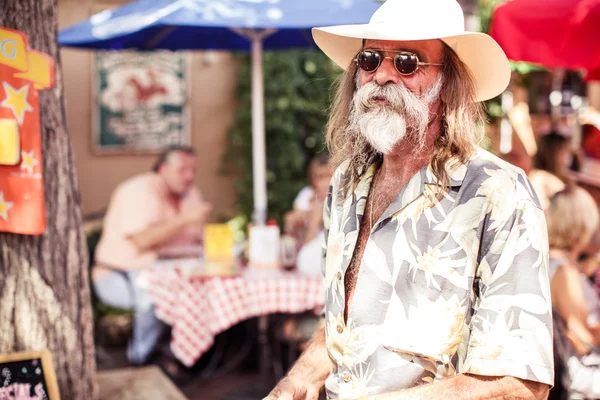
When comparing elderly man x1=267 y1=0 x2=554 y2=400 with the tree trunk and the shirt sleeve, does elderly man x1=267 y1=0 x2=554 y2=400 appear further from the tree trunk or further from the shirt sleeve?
the tree trunk

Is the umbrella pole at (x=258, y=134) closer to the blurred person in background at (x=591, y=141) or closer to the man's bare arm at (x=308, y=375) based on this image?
the man's bare arm at (x=308, y=375)

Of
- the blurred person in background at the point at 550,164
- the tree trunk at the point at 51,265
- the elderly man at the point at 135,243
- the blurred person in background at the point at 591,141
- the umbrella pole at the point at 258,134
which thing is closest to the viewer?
the tree trunk at the point at 51,265

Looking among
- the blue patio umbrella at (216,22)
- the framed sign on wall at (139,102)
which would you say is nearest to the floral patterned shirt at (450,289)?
the blue patio umbrella at (216,22)

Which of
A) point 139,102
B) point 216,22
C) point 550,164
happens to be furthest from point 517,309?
point 139,102

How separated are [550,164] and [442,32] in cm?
509

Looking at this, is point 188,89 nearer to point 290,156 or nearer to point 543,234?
point 290,156

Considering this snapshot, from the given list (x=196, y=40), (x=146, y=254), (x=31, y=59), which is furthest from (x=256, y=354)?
(x=31, y=59)

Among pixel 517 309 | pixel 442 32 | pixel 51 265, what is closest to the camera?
pixel 517 309

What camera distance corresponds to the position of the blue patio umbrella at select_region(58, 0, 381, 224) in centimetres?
470

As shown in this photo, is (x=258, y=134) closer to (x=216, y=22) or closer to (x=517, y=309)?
(x=216, y=22)

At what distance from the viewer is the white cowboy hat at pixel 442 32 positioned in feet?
6.38

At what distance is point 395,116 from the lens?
1.95m

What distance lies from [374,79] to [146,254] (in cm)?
422

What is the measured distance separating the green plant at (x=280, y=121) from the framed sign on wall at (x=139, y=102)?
61 cm
